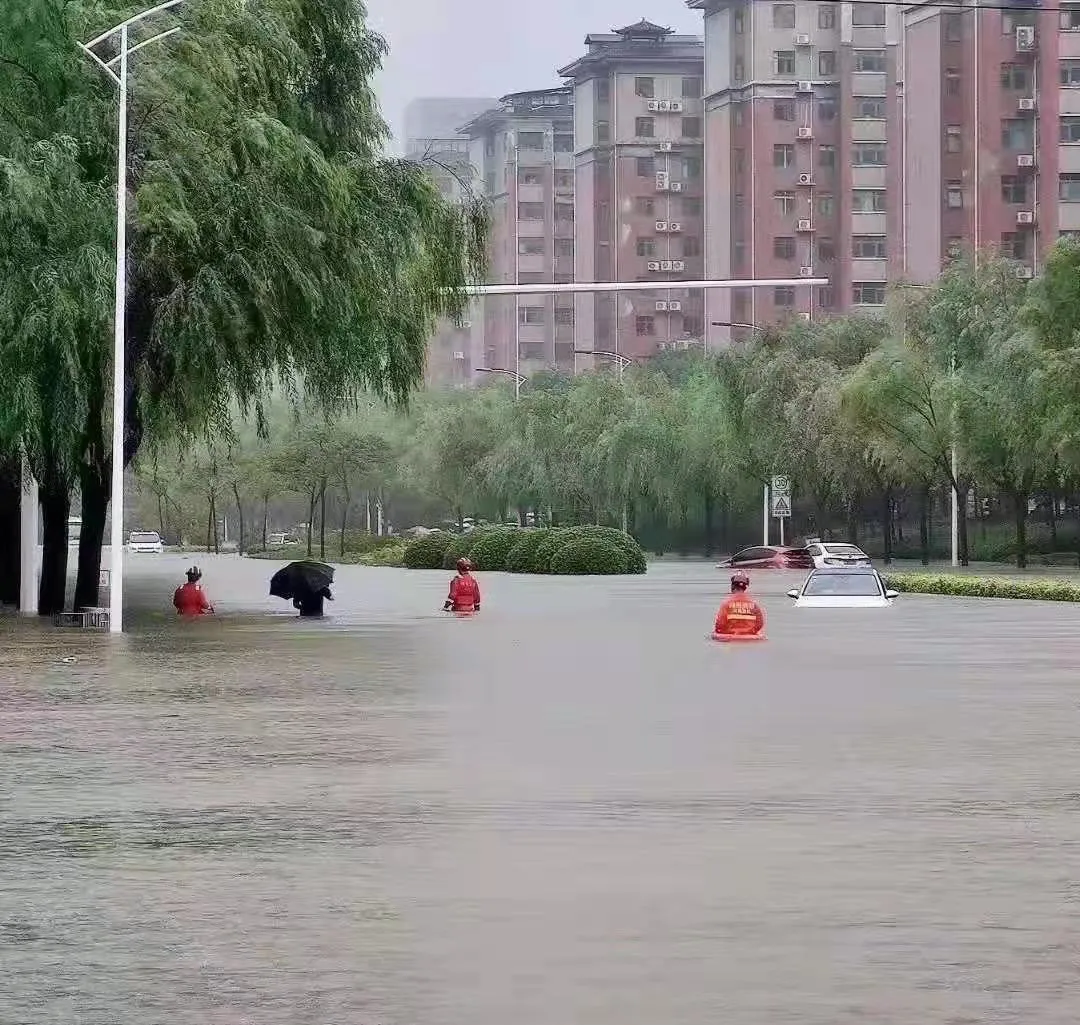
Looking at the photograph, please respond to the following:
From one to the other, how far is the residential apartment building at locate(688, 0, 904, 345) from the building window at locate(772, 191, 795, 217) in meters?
0.06

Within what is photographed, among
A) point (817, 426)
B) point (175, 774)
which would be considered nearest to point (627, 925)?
point (175, 774)

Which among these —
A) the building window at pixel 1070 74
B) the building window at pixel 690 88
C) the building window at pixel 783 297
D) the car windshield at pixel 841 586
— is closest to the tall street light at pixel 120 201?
the car windshield at pixel 841 586

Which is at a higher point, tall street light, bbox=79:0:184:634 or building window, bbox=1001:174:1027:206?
building window, bbox=1001:174:1027:206

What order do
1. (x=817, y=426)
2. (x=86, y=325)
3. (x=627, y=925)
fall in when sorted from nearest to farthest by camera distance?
(x=627, y=925), (x=86, y=325), (x=817, y=426)

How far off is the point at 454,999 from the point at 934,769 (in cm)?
966

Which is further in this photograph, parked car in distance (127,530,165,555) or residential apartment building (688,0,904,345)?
residential apartment building (688,0,904,345)

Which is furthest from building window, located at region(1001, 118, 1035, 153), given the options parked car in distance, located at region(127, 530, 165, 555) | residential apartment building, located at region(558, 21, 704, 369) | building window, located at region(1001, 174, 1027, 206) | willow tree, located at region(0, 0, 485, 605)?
willow tree, located at region(0, 0, 485, 605)

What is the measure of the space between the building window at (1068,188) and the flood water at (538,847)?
107439 millimetres

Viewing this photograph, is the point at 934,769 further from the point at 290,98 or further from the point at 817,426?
the point at 817,426

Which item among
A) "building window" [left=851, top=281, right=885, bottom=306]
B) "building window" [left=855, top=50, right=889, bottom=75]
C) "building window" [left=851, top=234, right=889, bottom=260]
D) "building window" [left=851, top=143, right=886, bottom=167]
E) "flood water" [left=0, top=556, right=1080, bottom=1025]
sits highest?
"building window" [left=855, top=50, right=889, bottom=75]

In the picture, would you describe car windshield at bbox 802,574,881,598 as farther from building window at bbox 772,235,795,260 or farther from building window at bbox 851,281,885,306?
building window at bbox 772,235,795,260

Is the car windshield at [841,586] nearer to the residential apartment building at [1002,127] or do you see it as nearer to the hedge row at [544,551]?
the hedge row at [544,551]

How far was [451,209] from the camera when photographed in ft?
145

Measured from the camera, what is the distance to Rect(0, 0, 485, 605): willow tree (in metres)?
38.4
